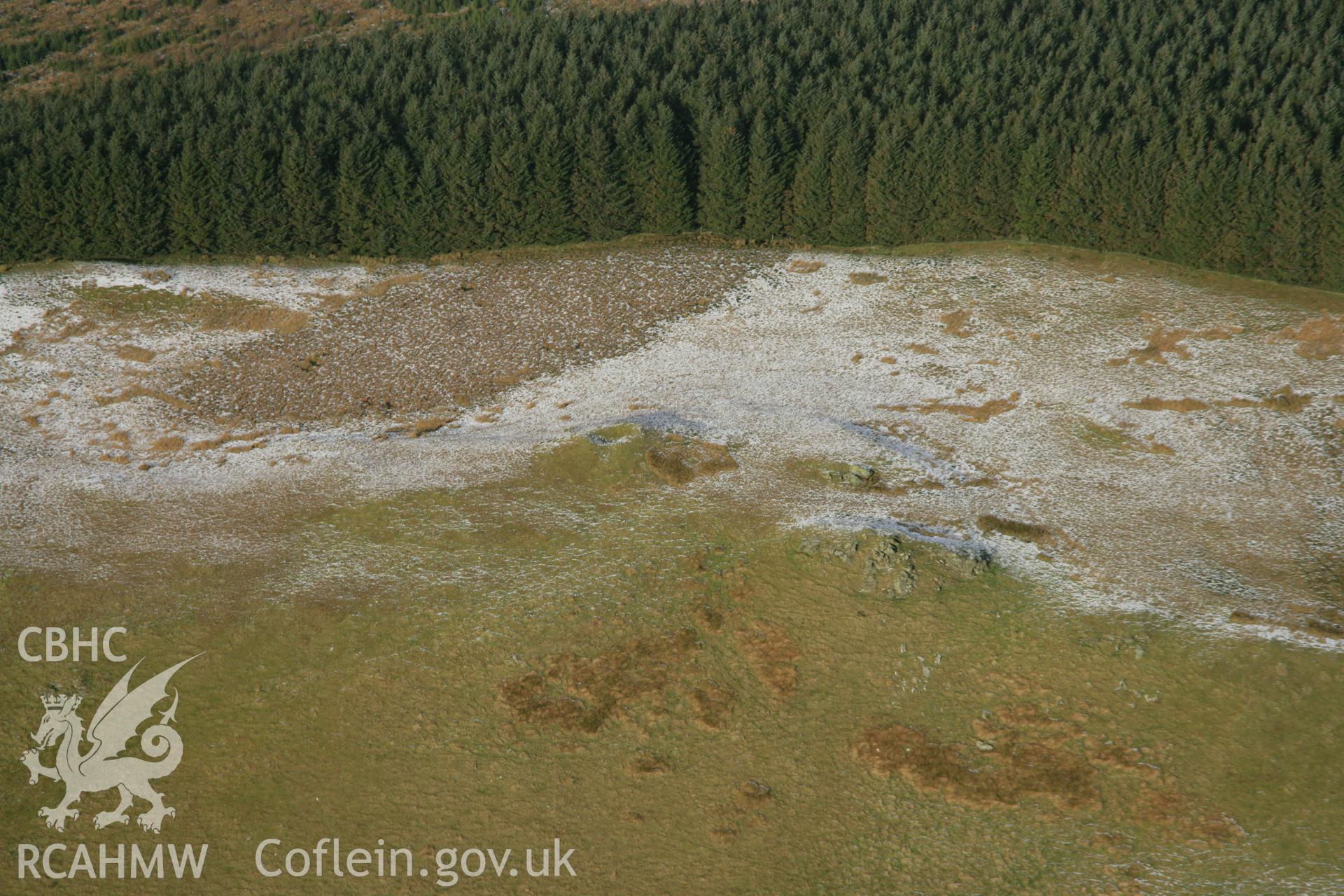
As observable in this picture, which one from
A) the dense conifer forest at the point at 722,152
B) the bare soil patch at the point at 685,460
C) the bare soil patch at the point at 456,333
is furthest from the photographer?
the dense conifer forest at the point at 722,152

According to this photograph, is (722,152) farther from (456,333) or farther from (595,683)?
(595,683)

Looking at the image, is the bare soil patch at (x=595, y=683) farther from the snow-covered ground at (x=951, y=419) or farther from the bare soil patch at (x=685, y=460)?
the bare soil patch at (x=685, y=460)

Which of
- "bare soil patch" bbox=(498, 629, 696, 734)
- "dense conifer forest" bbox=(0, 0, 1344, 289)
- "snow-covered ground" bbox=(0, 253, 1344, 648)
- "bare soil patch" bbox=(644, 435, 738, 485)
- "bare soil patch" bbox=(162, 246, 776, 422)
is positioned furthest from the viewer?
"dense conifer forest" bbox=(0, 0, 1344, 289)

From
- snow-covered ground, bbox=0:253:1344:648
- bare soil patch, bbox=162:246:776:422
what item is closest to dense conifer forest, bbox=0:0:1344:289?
snow-covered ground, bbox=0:253:1344:648

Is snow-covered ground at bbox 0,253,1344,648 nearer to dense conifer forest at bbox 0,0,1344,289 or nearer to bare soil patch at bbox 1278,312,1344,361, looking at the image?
bare soil patch at bbox 1278,312,1344,361

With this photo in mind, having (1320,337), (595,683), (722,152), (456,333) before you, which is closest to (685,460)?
(595,683)

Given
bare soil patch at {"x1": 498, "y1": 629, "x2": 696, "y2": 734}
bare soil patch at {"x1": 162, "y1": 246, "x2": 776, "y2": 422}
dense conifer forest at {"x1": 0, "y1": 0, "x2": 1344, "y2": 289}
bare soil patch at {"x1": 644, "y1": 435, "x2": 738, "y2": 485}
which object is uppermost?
dense conifer forest at {"x1": 0, "y1": 0, "x2": 1344, "y2": 289}

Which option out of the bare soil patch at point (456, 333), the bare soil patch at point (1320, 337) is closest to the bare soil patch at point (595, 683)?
the bare soil patch at point (456, 333)

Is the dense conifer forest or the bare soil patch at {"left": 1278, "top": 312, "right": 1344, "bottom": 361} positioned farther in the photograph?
the dense conifer forest

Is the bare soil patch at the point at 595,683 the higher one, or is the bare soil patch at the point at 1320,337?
the bare soil patch at the point at 1320,337
